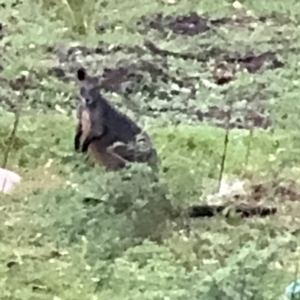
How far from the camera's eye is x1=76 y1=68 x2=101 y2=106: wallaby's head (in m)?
1.45

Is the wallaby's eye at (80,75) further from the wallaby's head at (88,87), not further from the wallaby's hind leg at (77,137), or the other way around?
the wallaby's hind leg at (77,137)

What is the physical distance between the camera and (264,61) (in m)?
1.71

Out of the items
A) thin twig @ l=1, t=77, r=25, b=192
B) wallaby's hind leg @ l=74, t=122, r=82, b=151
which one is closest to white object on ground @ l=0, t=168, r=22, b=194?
thin twig @ l=1, t=77, r=25, b=192

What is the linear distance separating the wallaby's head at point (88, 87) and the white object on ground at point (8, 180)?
0.71 feet

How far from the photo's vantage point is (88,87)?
1.52 m

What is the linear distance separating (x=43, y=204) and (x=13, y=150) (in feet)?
0.58

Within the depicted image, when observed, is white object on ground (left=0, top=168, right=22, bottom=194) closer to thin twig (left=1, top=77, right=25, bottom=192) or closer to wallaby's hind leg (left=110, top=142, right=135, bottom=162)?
thin twig (left=1, top=77, right=25, bottom=192)

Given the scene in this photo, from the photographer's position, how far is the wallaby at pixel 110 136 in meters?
1.35

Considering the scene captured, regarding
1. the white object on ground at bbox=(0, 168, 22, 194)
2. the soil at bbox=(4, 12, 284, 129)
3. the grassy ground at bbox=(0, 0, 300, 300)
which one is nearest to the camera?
the grassy ground at bbox=(0, 0, 300, 300)

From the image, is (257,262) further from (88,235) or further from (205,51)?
(205,51)

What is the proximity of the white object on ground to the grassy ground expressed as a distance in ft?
0.05

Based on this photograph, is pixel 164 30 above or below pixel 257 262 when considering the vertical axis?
above

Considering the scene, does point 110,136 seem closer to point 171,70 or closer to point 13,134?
point 13,134

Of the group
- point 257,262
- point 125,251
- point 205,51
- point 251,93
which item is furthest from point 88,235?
point 205,51
